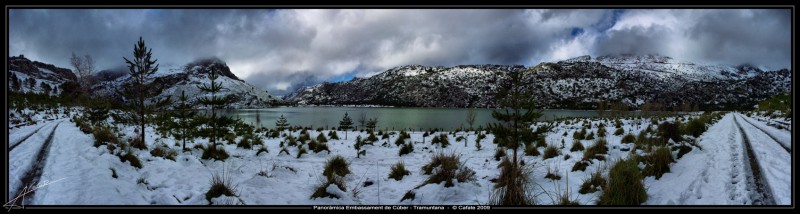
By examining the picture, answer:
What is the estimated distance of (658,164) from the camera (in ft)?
19.2

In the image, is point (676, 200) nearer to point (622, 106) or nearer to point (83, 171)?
point (83, 171)

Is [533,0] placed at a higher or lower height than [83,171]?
higher

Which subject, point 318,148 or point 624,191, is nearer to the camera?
point 624,191

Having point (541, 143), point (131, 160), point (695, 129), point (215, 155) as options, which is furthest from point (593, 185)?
point (215, 155)

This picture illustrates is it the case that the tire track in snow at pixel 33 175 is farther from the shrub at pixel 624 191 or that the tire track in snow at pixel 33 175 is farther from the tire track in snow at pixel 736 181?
the tire track in snow at pixel 736 181

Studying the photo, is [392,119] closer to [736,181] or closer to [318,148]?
[318,148]

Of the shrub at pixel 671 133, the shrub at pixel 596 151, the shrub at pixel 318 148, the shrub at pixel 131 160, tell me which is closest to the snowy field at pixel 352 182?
the shrub at pixel 131 160

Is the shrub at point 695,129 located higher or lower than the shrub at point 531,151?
higher

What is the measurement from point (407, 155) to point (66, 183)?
385 inches

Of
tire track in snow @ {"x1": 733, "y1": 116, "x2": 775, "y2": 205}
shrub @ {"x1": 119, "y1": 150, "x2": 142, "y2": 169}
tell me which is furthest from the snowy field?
shrub @ {"x1": 119, "y1": 150, "x2": 142, "y2": 169}

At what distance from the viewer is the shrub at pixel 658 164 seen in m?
5.75

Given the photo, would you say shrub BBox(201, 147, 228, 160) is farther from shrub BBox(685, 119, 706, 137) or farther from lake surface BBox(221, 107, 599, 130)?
shrub BBox(685, 119, 706, 137)

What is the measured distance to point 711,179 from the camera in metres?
4.42
